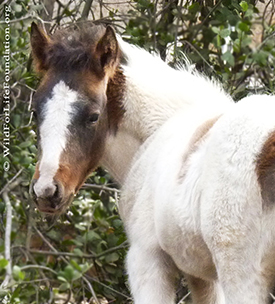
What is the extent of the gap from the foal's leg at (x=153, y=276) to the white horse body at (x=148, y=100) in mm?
569

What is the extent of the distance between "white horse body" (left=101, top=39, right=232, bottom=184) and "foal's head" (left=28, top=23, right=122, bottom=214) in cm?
12

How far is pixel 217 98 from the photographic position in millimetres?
3631

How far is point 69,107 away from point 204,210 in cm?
88

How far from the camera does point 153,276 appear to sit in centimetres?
335

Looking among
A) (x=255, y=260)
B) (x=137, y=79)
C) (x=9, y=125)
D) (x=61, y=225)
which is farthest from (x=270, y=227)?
(x=61, y=225)

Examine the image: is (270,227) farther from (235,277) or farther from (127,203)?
(127,203)

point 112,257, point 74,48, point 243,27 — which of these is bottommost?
point 112,257

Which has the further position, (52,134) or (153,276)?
(153,276)

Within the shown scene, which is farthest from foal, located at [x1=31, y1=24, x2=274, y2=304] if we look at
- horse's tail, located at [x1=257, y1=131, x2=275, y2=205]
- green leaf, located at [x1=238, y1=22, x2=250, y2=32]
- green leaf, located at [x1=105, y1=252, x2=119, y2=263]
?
green leaf, located at [x1=105, y1=252, x2=119, y2=263]

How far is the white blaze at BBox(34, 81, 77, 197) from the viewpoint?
3166 mm

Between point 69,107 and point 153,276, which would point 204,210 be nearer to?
point 153,276

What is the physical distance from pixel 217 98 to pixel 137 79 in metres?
0.44

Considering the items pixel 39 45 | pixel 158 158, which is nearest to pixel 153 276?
pixel 158 158

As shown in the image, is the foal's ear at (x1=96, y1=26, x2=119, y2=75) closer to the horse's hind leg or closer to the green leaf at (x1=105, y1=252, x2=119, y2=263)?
the horse's hind leg
